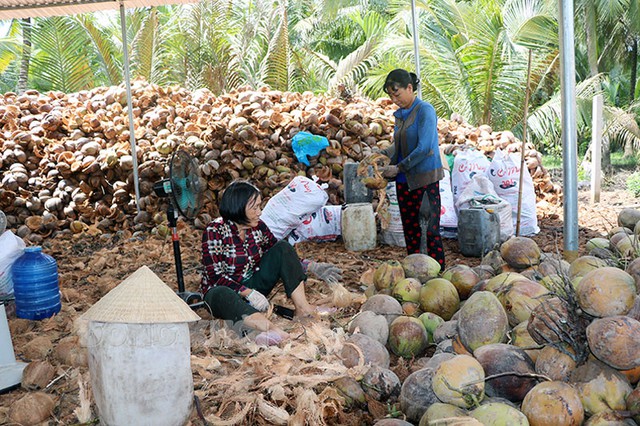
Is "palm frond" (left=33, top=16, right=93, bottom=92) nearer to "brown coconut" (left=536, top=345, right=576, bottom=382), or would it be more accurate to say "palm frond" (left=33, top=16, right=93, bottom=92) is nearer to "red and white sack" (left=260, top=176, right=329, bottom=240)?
"red and white sack" (left=260, top=176, right=329, bottom=240)

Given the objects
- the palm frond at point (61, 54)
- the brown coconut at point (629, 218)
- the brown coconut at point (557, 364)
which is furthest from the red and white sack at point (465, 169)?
the palm frond at point (61, 54)

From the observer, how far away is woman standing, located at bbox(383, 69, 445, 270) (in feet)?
14.5

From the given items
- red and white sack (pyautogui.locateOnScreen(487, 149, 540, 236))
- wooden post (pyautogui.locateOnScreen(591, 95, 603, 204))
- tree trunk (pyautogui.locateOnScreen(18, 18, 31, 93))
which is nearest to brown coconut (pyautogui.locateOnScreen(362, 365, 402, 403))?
red and white sack (pyautogui.locateOnScreen(487, 149, 540, 236))

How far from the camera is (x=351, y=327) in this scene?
275cm

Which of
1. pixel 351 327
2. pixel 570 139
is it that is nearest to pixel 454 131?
pixel 570 139

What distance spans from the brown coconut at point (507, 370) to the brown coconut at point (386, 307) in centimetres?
69

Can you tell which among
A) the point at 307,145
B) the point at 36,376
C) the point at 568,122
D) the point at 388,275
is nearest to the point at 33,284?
the point at 36,376

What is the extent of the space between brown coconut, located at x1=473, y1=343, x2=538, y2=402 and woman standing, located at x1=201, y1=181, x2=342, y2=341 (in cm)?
159

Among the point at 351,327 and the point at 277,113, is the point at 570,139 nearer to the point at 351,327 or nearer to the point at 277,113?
the point at 351,327

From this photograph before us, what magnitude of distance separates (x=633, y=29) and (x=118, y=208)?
14.6m

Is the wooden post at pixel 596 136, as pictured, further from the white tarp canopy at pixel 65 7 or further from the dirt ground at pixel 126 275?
the white tarp canopy at pixel 65 7

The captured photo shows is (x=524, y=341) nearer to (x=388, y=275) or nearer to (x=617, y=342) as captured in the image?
(x=617, y=342)

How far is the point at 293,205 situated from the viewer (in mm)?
6004

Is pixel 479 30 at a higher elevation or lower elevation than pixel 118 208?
higher
